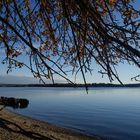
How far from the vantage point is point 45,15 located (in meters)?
6.90

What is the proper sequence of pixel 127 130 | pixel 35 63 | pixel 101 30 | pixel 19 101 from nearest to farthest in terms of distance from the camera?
pixel 101 30
pixel 35 63
pixel 127 130
pixel 19 101

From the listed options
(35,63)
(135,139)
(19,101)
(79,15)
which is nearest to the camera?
(79,15)

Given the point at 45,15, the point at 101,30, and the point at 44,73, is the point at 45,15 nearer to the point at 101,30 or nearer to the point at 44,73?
the point at 44,73

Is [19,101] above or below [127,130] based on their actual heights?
above

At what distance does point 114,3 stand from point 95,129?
108 feet

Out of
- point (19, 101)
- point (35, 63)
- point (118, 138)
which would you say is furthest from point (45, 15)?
point (19, 101)

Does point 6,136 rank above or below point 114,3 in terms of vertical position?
below

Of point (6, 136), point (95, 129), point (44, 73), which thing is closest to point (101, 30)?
point (44, 73)

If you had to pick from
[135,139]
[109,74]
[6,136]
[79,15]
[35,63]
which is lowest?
[135,139]

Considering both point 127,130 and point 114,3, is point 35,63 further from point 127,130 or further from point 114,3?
point 127,130

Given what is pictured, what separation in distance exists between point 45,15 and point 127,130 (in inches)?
1303

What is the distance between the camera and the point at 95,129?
3844 centimetres

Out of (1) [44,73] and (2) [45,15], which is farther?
(2) [45,15]

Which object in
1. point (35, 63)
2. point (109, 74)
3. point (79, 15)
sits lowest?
point (109, 74)
